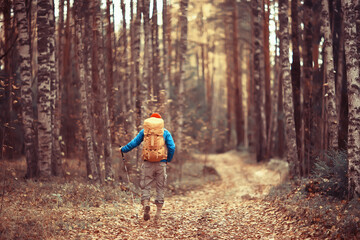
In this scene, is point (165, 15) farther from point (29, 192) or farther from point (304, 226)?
point (304, 226)

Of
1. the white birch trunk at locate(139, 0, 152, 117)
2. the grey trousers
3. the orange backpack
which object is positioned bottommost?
the grey trousers

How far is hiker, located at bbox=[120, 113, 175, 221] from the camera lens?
25.3ft

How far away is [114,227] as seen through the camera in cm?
739

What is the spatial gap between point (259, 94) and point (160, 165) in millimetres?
13646

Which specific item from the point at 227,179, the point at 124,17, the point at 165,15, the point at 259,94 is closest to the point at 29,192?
the point at 227,179

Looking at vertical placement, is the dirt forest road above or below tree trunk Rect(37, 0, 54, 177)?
below

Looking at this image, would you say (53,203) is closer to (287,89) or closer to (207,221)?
(207,221)

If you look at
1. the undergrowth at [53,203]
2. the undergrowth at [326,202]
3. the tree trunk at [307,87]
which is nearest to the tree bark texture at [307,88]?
the tree trunk at [307,87]

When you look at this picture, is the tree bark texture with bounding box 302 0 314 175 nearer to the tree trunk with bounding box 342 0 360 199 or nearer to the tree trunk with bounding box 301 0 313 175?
the tree trunk with bounding box 301 0 313 175

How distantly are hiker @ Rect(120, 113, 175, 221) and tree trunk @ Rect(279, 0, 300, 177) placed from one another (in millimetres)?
5705

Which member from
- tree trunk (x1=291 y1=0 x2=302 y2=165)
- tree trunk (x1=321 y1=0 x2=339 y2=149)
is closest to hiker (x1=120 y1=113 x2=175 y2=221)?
tree trunk (x1=321 y1=0 x2=339 y2=149)

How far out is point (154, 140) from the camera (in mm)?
7691

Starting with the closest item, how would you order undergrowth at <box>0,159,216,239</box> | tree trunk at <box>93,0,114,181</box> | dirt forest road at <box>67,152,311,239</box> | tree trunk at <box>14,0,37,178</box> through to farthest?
undergrowth at <box>0,159,216,239</box>, dirt forest road at <box>67,152,311,239</box>, tree trunk at <box>14,0,37,178</box>, tree trunk at <box>93,0,114,181</box>

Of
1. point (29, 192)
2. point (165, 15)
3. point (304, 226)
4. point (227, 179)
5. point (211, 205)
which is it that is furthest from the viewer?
point (165, 15)
